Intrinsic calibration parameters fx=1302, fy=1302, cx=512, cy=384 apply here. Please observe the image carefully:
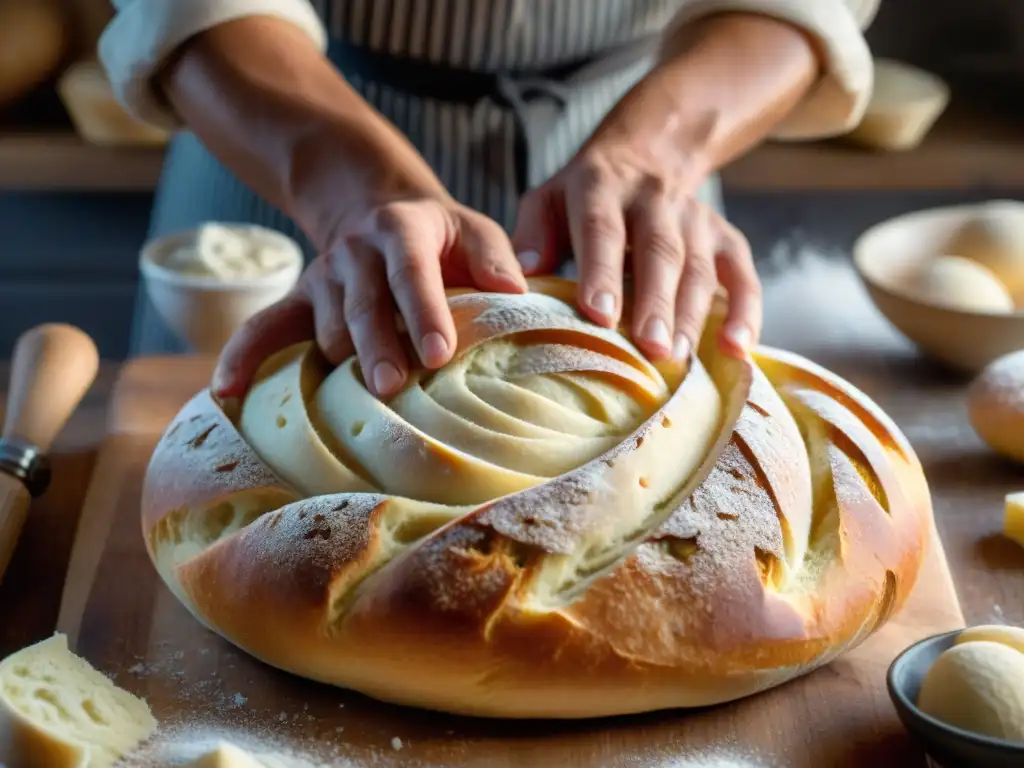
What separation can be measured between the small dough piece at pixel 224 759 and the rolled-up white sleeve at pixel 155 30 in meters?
1.01

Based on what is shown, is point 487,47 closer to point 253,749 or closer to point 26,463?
point 26,463

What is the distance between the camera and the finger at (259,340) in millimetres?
1338

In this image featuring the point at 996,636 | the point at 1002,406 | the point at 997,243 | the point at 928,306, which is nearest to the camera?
the point at 996,636

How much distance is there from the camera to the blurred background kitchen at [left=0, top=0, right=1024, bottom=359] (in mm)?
2787

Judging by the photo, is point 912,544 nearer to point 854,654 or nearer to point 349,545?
point 854,654

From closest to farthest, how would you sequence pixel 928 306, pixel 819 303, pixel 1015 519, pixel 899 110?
pixel 1015 519 → pixel 928 306 → pixel 819 303 → pixel 899 110

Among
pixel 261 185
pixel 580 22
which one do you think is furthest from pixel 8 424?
pixel 580 22

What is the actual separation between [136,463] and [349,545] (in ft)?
1.82

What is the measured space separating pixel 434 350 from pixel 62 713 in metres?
0.45

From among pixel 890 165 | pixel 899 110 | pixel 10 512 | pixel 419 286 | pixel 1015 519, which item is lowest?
pixel 890 165

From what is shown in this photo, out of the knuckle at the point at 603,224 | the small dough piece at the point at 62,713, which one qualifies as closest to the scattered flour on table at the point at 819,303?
the knuckle at the point at 603,224

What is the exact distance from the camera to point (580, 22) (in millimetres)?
1883

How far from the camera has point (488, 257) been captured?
1.33 metres

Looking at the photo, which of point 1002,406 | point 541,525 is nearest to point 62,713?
point 541,525
